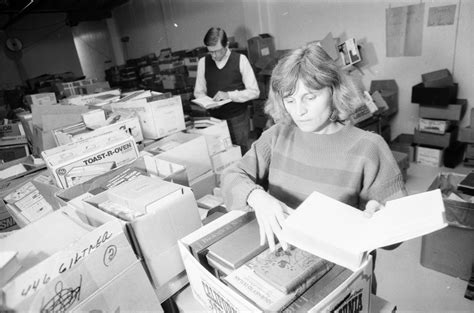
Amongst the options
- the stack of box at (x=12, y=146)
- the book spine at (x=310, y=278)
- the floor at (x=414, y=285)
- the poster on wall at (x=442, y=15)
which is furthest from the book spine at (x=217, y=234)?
the stack of box at (x=12, y=146)

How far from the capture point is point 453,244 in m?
1.75

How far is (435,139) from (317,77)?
2678 millimetres

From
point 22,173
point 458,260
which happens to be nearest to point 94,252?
point 22,173

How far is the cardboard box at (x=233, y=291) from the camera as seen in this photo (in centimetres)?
62

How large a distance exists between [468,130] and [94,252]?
321cm

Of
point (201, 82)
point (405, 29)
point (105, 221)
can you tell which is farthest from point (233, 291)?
point (405, 29)

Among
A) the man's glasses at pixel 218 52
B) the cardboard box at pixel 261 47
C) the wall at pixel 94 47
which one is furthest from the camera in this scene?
the wall at pixel 94 47

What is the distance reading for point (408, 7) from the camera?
2.91m

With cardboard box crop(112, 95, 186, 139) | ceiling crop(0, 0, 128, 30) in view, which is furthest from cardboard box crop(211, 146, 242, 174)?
ceiling crop(0, 0, 128, 30)

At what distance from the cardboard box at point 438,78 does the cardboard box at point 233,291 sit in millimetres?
2813

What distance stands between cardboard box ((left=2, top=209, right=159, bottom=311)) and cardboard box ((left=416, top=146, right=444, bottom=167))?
3099 mm

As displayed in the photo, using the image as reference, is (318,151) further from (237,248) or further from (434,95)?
(434,95)

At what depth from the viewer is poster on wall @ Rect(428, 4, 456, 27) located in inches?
107

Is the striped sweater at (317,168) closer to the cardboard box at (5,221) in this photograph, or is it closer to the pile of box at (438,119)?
the cardboard box at (5,221)
